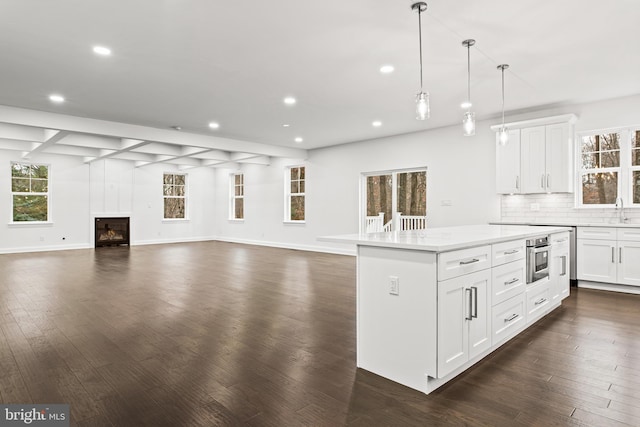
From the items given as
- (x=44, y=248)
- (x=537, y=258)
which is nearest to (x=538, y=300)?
(x=537, y=258)

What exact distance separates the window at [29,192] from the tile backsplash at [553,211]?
11626mm

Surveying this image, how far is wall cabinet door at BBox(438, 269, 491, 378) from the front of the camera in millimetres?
2270

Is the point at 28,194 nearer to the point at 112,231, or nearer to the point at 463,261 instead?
the point at 112,231

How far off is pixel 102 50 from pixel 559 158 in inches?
247

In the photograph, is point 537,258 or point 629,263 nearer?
point 537,258

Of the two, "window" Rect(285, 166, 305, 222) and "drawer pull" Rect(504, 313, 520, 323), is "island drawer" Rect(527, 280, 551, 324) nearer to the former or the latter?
"drawer pull" Rect(504, 313, 520, 323)

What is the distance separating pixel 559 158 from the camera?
5.66 metres

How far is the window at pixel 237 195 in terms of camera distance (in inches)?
499

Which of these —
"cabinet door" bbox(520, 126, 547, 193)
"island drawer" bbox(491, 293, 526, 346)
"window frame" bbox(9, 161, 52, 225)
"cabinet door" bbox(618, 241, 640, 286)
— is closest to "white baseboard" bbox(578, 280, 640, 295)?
"cabinet door" bbox(618, 241, 640, 286)

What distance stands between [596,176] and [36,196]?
12941 millimetres

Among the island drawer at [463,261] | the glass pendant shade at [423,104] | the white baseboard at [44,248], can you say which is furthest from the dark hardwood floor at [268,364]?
the white baseboard at [44,248]

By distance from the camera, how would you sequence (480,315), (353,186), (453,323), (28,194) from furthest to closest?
(28,194)
(353,186)
(480,315)
(453,323)

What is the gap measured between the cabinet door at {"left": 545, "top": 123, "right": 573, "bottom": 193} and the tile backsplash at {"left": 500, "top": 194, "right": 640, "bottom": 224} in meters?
0.33

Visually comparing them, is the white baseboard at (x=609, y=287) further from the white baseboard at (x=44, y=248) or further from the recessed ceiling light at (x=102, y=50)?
the white baseboard at (x=44, y=248)
